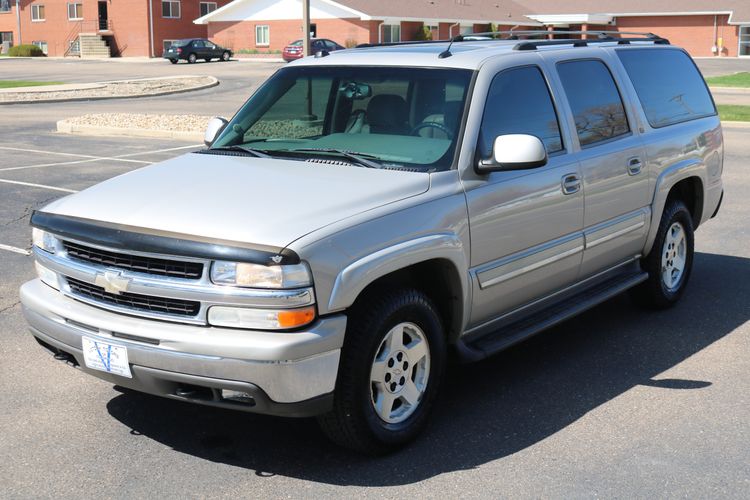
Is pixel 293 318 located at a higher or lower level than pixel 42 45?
lower

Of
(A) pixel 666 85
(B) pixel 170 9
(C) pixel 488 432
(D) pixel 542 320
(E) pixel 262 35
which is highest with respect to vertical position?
(B) pixel 170 9

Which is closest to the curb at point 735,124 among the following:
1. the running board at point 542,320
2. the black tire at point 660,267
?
the black tire at point 660,267

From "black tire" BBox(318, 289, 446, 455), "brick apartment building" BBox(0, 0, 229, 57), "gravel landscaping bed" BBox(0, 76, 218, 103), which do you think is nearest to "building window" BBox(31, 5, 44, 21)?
"brick apartment building" BBox(0, 0, 229, 57)

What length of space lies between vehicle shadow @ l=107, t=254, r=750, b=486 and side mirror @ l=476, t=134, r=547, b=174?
1.35m

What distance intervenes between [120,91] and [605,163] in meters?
28.2

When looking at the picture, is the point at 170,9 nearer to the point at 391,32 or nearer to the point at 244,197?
the point at 391,32

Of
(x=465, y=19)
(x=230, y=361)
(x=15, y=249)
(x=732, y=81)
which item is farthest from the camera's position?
(x=465, y=19)

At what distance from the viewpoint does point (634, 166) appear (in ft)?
21.6

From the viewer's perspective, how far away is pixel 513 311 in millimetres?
5660

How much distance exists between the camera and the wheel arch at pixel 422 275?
432 centimetres

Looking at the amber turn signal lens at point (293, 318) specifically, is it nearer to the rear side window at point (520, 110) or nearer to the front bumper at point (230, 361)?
the front bumper at point (230, 361)

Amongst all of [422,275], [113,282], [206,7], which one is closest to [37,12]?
[206,7]

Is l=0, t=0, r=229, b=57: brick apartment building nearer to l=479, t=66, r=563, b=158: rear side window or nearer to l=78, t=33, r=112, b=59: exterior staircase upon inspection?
l=78, t=33, r=112, b=59: exterior staircase

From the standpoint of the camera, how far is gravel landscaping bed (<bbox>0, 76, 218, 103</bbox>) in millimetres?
29719
